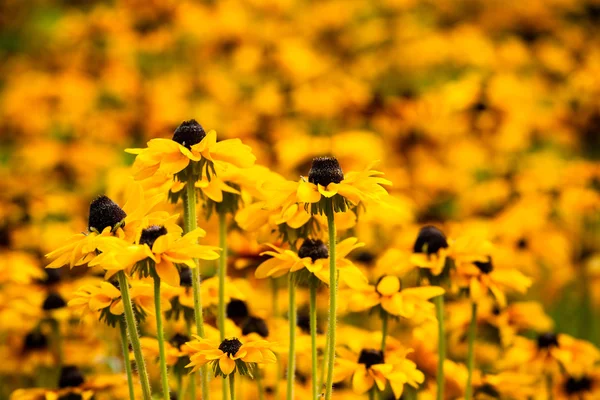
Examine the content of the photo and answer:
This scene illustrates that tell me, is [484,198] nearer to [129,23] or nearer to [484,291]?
[484,291]

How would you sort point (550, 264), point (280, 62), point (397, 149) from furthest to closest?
point (280, 62)
point (397, 149)
point (550, 264)

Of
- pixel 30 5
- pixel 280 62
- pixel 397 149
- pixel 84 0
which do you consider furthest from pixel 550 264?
pixel 30 5

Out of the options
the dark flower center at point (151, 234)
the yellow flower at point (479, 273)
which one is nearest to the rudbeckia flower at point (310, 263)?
the dark flower center at point (151, 234)

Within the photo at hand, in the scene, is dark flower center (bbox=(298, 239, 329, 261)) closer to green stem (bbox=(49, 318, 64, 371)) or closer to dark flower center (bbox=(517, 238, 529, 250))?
green stem (bbox=(49, 318, 64, 371))

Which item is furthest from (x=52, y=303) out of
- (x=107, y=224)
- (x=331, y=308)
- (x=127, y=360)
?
(x=331, y=308)

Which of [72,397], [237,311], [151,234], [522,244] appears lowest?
[72,397]

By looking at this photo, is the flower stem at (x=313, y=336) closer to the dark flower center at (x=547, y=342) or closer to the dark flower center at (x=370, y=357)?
the dark flower center at (x=370, y=357)

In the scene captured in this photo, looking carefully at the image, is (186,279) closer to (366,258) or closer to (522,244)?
(366,258)
